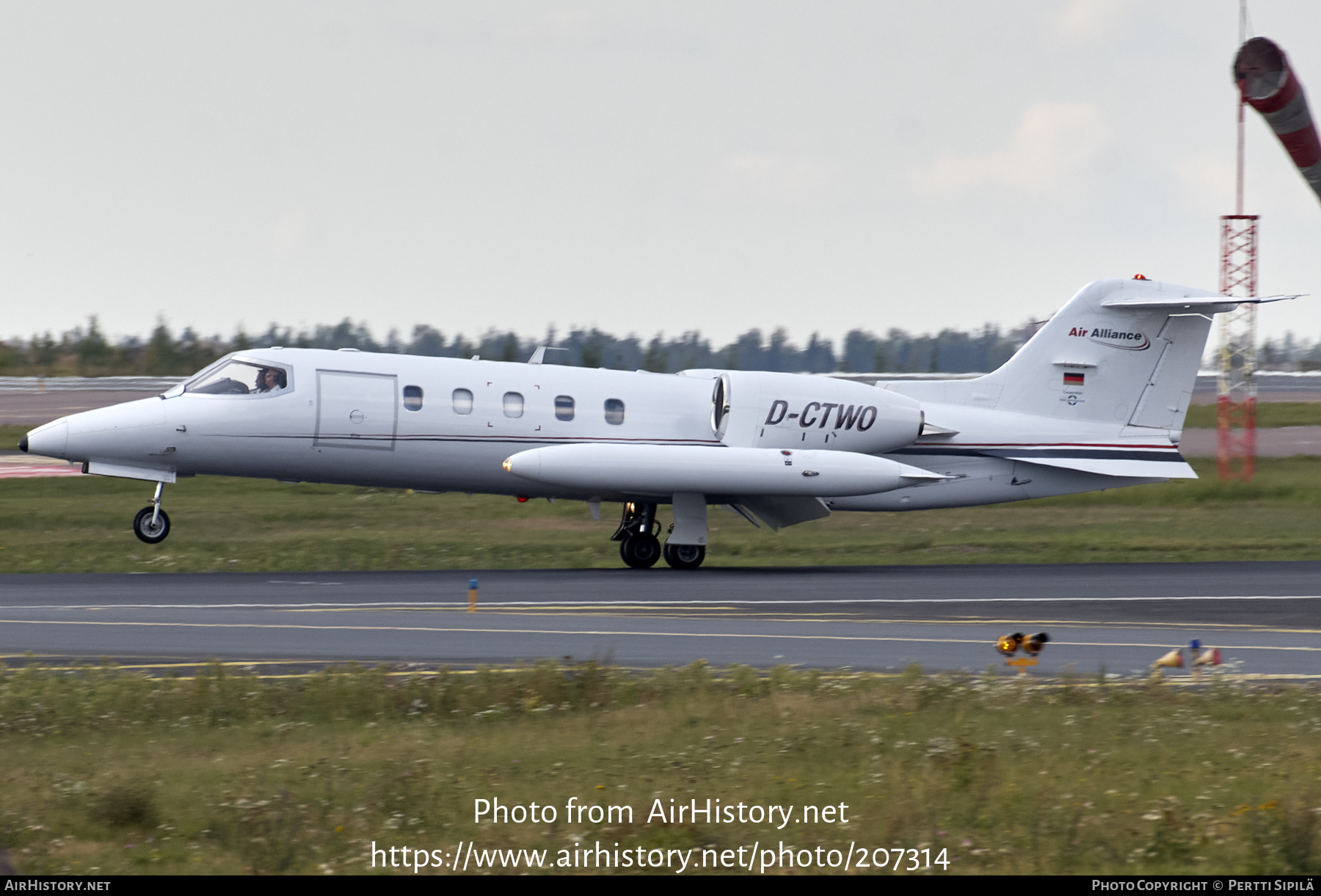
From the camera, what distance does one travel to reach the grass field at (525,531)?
24391mm

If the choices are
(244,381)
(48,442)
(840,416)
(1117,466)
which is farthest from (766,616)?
(48,442)

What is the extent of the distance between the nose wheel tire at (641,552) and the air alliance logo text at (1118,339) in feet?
28.7

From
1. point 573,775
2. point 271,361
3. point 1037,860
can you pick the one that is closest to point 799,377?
point 271,361

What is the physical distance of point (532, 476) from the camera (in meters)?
21.8

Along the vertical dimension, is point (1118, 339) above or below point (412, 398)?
above

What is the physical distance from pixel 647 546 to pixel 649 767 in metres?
14.2

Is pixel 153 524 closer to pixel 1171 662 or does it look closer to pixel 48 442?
pixel 48 442

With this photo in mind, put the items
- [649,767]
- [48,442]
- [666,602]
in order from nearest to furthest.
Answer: [649,767]
[666,602]
[48,442]

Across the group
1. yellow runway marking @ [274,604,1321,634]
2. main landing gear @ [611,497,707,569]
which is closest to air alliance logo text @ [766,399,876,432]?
main landing gear @ [611,497,707,569]

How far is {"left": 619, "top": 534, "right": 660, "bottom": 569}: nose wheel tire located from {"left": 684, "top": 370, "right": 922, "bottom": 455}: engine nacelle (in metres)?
2.18

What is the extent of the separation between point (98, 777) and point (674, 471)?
13.6m

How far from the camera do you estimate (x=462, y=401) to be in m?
22.5
